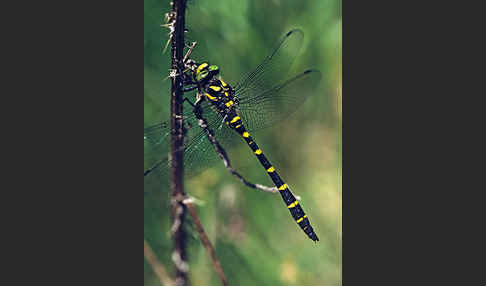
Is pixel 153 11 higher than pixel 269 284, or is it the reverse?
pixel 153 11

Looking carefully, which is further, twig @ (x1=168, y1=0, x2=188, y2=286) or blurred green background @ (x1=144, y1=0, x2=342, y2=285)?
blurred green background @ (x1=144, y1=0, x2=342, y2=285)

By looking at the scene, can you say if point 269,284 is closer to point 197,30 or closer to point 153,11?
point 197,30

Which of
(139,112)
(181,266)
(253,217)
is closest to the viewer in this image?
(181,266)

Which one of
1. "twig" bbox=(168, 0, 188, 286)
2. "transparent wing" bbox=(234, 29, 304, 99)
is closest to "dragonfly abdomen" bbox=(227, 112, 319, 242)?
"transparent wing" bbox=(234, 29, 304, 99)

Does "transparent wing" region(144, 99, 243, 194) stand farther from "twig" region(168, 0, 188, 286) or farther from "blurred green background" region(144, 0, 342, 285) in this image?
"blurred green background" region(144, 0, 342, 285)

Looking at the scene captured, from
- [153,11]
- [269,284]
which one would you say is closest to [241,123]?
[153,11]

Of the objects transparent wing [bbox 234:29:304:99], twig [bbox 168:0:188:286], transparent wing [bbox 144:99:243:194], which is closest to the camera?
twig [bbox 168:0:188:286]

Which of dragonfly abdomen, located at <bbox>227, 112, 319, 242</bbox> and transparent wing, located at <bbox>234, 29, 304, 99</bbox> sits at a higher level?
transparent wing, located at <bbox>234, 29, 304, 99</bbox>
